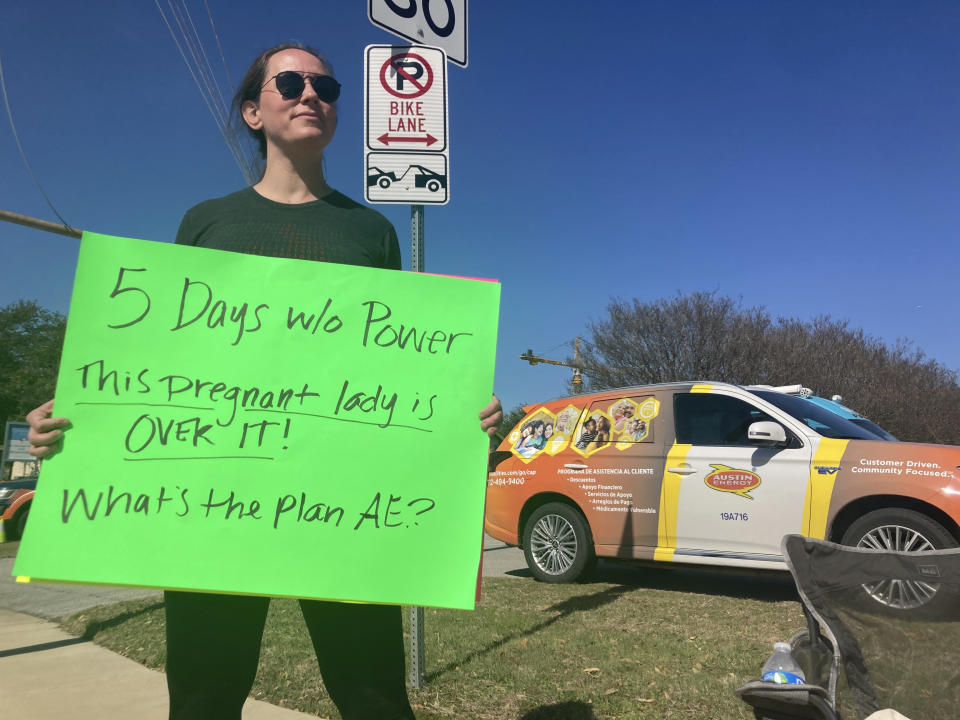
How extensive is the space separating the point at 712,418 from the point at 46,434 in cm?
594

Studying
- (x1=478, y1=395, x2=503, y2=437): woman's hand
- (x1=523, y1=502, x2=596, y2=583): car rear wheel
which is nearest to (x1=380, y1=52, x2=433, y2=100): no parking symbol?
(x1=478, y1=395, x2=503, y2=437): woman's hand

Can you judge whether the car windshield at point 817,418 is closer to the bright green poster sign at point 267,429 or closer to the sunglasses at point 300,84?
the bright green poster sign at point 267,429

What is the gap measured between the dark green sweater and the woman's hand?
548mm

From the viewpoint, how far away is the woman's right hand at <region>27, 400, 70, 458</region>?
1.63 metres

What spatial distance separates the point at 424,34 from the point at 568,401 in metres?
4.81

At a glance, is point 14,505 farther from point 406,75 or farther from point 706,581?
point 406,75

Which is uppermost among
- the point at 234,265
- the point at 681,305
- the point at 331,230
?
the point at 681,305

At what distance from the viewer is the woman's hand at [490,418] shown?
5.95 feet

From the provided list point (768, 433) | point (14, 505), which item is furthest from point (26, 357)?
point (768, 433)

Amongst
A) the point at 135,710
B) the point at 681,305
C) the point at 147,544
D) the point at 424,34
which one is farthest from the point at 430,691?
the point at 681,305

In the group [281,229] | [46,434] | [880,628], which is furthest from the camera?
[880,628]

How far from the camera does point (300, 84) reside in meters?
2.05

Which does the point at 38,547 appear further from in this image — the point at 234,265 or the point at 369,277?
the point at 369,277

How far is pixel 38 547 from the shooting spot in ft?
5.28
